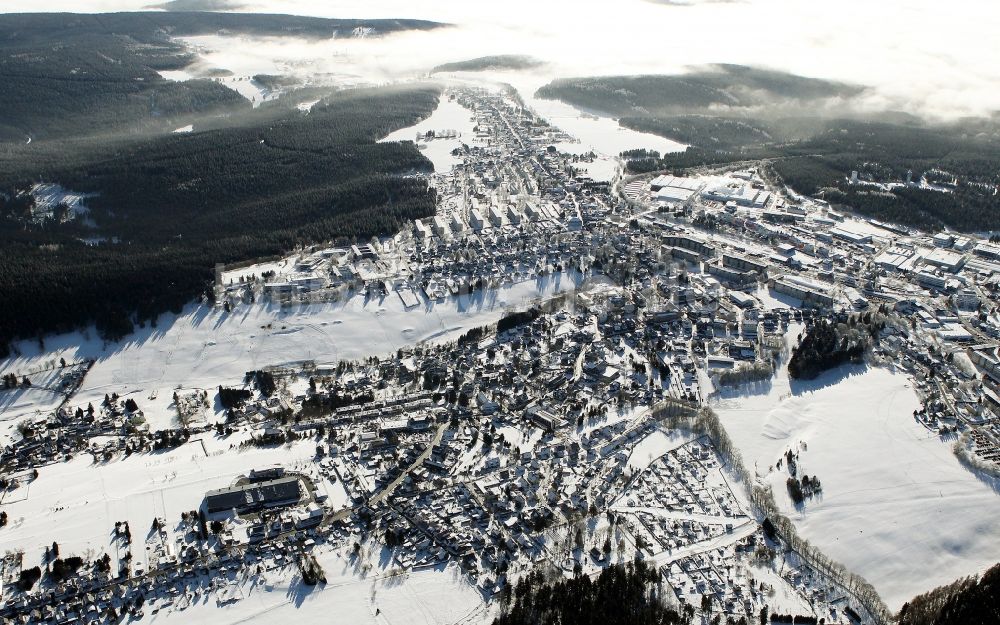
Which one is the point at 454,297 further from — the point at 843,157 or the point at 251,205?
the point at 843,157

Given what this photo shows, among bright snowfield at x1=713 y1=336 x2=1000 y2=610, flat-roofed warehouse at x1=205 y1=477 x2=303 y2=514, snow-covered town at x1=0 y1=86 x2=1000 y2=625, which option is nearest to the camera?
snow-covered town at x1=0 y1=86 x2=1000 y2=625

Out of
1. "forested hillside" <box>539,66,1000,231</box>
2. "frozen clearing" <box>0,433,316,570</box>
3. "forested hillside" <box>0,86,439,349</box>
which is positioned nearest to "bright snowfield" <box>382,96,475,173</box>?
"forested hillside" <box>0,86,439,349</box>

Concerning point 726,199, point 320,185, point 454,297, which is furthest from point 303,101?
point 454,297

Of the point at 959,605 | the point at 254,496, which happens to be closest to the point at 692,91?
the point at 959,605

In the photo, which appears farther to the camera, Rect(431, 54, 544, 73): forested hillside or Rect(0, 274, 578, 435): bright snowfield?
Rect(431, 54, 544, 73): forested hillside

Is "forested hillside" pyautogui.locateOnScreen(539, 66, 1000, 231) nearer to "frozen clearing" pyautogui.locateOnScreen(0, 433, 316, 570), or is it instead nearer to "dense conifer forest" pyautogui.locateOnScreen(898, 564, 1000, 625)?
"dense conifer forest" pyautogui.locateOnScreen(898, 564, 1000, 625)

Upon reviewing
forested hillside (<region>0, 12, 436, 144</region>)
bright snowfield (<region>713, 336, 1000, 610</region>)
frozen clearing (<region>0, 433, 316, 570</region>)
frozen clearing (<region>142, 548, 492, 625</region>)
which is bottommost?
forested hillside (<region>0, 12, 436, 144</region>)

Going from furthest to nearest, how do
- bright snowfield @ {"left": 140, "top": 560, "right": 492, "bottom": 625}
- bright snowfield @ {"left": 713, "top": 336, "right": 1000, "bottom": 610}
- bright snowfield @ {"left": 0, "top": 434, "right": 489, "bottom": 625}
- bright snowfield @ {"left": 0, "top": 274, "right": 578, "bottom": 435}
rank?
bright snowfield @ {"left": 0, "top": 274, "right": 578, "bottom": 435} → bright snowfield @ {"left": 713, "top": 336, "right": 1000, "bottom": 610} → bright snowfield @ {"left": 0, "top": 434, "right": 489, "bottom": 625} → bright snowfield @ {"left": 140, "top": 560, "right": 492, "bottom": 625}
